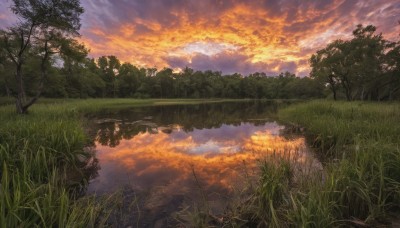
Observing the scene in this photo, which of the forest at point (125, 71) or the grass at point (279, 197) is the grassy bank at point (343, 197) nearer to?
the grass at point (279, 197)

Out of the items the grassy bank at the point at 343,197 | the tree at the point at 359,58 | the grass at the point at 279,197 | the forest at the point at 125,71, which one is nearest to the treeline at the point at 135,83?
the forest at the point at 125,71

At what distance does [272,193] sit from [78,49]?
57.3ft

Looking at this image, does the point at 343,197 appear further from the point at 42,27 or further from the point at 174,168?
the point at 42,27

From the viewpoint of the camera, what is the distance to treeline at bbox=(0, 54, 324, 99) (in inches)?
1646

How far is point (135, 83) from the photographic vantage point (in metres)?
85.2

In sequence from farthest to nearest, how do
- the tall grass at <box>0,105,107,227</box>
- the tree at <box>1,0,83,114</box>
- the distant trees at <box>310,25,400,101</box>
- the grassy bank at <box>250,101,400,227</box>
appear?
the distant trees at <box>310,25,400,101</box>, the tree at <box>1,0,83,114</box>, the tall grass at <box>0,105,107,227</box>, the grassy bank at <box>250,101,400,227</box>

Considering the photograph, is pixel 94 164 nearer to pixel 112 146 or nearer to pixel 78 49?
pixel 112 146

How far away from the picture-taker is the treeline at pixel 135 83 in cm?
4181

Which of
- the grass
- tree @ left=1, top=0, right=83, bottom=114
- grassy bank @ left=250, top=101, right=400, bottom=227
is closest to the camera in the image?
the grass

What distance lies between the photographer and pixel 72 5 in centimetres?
1363

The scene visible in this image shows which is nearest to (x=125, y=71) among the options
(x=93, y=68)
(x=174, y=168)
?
(x=93, y=68)

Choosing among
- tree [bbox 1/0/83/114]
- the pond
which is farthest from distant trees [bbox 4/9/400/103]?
the pond

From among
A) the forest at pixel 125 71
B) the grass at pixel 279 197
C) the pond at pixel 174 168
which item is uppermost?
the forest at pixel 125 71

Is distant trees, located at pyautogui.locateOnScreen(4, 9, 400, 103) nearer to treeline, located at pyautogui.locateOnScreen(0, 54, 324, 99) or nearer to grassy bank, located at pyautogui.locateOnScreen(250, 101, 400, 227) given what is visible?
treeline, located at pyautogui.locateOnScreen(0, 54, 324, 99)
